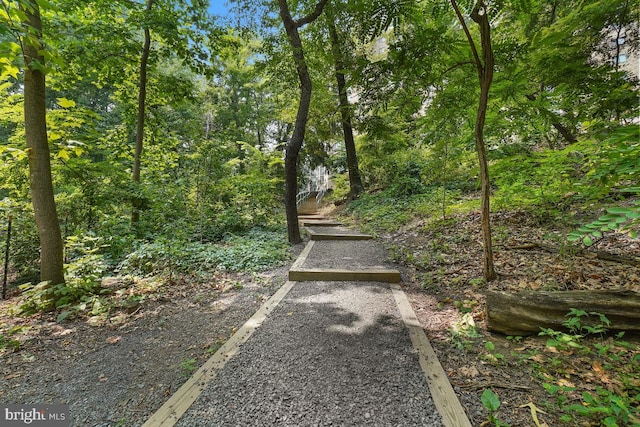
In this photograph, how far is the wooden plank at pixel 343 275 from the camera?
345cm

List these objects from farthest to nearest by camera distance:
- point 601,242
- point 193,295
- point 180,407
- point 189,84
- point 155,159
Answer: point 155,159 < point 189,84 < point 193,295 < point 601,242 < point 180,407

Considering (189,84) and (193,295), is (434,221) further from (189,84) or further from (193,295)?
(189,84)

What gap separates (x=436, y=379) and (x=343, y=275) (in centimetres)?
195

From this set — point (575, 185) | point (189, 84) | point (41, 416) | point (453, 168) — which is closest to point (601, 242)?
point (575, 185)

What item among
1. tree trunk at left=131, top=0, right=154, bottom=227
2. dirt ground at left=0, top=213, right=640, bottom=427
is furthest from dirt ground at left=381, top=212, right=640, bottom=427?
tree trunk at left=131, top=0, right=154, bottom=227

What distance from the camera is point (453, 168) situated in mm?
5508

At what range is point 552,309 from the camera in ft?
6.27

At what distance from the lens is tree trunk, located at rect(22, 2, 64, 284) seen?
2.80m

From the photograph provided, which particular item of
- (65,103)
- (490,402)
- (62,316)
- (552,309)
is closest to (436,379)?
(490,402)

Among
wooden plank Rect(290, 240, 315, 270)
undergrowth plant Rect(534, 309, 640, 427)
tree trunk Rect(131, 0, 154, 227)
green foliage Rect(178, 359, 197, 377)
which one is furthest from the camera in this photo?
tree trunk Rect(131, 0, 154, 227)

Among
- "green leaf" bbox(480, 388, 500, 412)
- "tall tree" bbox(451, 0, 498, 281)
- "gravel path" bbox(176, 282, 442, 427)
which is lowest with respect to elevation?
"gravel path" bbox(176, 282, 442, 427)

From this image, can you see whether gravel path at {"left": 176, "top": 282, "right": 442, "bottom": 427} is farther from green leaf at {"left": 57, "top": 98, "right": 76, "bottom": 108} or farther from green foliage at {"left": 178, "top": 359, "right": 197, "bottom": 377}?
green leaf at {"left": 57, "top": 98, "right": 76, "bottom": 108}

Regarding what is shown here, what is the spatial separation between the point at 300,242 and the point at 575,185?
449cm

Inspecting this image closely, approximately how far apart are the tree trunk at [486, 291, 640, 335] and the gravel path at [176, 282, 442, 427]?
0.78 m
